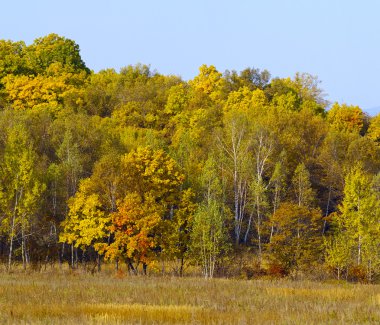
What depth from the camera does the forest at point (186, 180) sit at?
5975cm

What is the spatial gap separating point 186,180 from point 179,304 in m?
41.6

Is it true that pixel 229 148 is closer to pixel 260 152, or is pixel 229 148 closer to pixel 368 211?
pixel 260 152

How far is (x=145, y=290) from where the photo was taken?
34781mm

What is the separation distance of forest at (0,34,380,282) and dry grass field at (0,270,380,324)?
2141 cm

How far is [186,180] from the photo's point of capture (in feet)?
232

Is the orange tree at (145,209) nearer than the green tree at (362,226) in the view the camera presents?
No

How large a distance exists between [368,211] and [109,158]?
24.4 m

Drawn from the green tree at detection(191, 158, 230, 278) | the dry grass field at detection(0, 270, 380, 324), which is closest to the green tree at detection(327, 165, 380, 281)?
the green tree at detection(191, 158, 230, 278)

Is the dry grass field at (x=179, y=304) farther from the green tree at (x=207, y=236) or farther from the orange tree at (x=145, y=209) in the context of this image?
the orange tree at (x=145, y=209)

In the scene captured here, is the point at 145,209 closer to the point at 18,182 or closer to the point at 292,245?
the point at 18,182

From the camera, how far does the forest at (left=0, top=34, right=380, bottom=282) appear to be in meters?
59.8

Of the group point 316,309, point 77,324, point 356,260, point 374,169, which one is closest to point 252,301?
point 316,309

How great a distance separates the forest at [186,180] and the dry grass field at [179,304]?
2141cm

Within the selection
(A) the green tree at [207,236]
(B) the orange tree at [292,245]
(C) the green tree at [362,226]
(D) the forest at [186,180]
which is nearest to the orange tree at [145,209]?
(D) the forest at [186,180]
